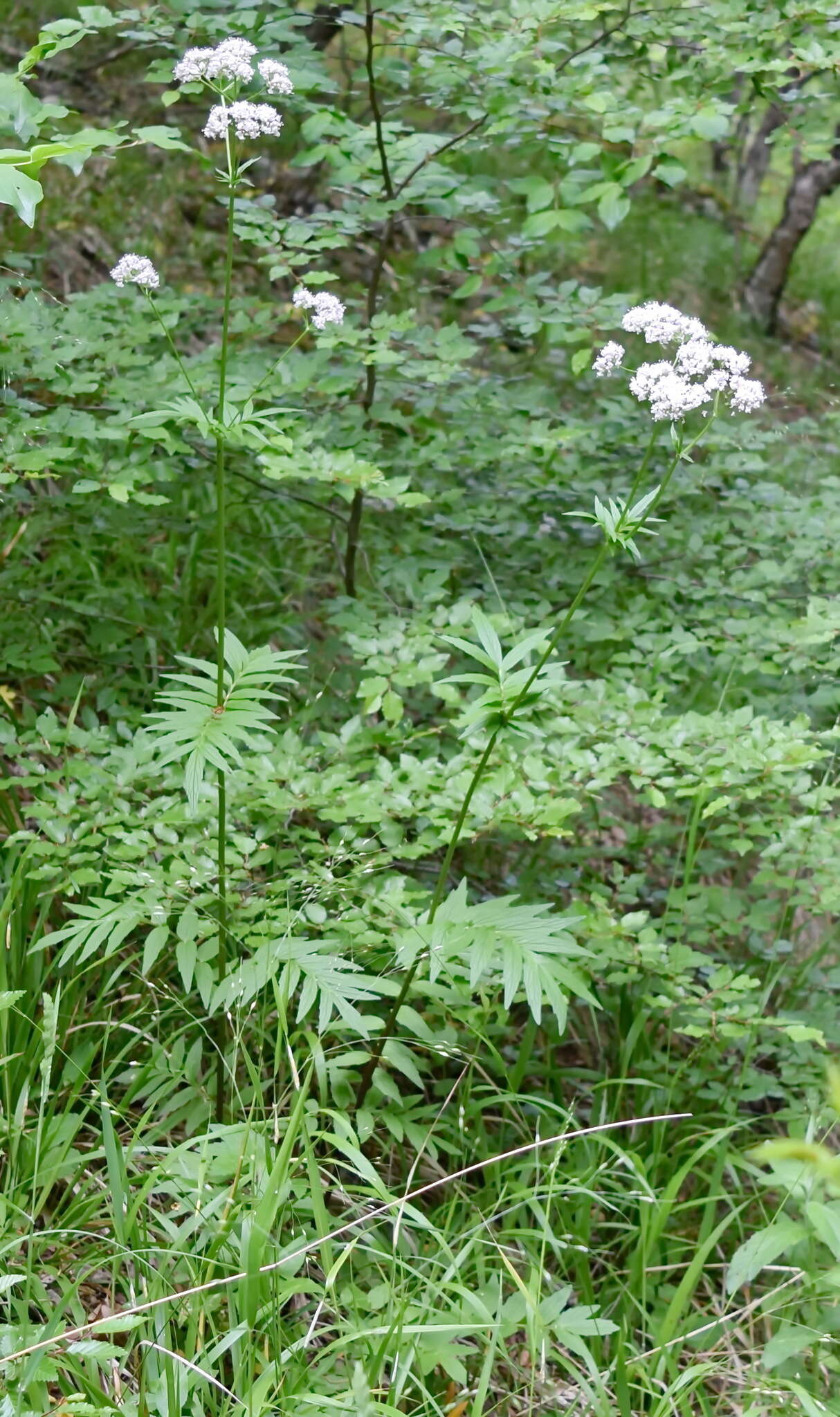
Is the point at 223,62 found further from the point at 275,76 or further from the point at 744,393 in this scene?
the point at 744,393

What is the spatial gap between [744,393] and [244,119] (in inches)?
31.1

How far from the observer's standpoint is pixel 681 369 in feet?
5.27

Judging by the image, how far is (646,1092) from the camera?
247cm

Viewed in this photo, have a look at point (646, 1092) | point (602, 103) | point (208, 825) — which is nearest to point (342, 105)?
point (602, 103)

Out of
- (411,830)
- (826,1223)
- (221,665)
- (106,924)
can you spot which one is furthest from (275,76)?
(826,1223)

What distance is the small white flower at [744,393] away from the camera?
5.27 ft

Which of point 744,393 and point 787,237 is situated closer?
point 744,393

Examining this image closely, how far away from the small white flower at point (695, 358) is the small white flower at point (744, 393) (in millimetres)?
44

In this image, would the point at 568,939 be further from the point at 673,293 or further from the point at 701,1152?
the point at 673,293

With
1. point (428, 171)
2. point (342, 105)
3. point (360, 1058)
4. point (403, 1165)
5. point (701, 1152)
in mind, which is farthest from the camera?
point (342, 105)

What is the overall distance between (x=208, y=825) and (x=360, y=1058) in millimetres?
528

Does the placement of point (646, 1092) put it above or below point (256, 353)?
below

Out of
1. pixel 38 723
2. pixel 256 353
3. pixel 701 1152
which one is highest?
pixel 256 353

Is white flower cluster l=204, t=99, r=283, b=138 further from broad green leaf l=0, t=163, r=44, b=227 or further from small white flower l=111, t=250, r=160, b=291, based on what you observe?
broad green leaf l=0, t=163, r=44, b=227
